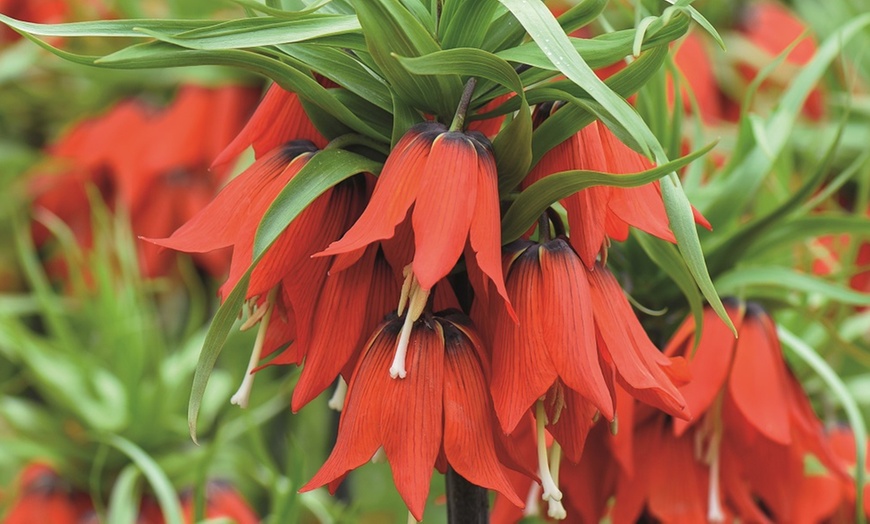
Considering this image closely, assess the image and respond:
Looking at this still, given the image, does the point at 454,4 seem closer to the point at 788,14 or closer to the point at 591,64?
the point at 591,64

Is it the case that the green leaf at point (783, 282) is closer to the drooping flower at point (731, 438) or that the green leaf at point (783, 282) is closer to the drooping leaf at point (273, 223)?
the drooping flower at point (731, 438)

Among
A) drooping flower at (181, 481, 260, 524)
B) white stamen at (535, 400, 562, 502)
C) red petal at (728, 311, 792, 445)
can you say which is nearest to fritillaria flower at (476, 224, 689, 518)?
white stamen at (535, 400, 562, 502)

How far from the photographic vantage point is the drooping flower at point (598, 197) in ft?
1.90

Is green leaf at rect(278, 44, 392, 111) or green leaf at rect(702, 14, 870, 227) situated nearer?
green leaf at rect(278, 44, 392, 111)

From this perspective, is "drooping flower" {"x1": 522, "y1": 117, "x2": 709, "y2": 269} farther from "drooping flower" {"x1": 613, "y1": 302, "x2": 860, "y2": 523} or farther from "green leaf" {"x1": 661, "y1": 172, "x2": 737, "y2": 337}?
"drooping flower" {"x1": 613, "y1": 302, "x2": 860, "y2": 523}

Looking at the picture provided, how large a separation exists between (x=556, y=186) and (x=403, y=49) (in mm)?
91

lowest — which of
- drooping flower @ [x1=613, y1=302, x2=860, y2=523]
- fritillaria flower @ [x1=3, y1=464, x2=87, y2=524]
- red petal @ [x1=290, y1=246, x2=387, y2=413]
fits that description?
fritillaria flower @ [x1=3, y1=464, x2=87, y2=524]

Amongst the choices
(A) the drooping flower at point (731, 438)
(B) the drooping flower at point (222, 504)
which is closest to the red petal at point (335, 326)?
(A) the drooping flower at point (731, 438)

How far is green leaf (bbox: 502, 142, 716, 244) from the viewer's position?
1.69 feet

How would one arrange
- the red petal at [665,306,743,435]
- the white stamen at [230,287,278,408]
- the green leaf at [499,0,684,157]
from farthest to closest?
the red petal at [665,306,743,435]
the white stamen at [230,287,278,408]
the green leaf at [499,0,684,157]

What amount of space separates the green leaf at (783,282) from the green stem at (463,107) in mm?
310

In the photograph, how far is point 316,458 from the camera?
143 cm

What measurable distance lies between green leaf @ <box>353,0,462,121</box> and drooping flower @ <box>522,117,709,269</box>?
58mm

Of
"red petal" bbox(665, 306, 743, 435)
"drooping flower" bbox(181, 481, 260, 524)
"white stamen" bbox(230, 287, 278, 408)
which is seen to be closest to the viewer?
"white stamen" bbox(230, 287, 278, 408)
